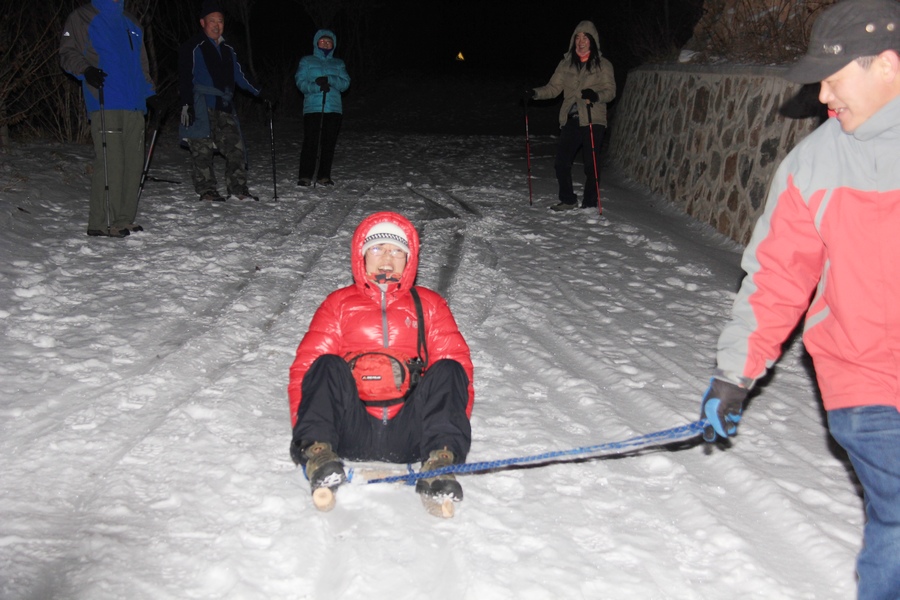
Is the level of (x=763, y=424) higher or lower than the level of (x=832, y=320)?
lower

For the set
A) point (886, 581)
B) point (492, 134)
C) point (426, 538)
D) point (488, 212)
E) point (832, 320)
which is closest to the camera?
point (886, 581)

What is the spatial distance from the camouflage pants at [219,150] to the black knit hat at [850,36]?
6734mm

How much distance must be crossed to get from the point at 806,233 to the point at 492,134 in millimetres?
15195

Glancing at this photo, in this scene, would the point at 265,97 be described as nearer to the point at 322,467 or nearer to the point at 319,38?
the point at 319,38

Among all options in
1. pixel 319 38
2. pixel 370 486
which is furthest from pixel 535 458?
pixel 319 38

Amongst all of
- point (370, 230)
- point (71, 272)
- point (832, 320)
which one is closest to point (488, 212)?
point (71, 272)

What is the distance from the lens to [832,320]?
2.17 meters

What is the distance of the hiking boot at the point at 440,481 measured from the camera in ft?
9.44

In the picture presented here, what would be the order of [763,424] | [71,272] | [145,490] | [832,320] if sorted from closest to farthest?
[832,320], [145,490], [763,424], [71,272]

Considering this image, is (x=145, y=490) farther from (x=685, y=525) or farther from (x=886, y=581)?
(x=886, y=581)

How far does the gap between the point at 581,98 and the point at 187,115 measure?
417cm

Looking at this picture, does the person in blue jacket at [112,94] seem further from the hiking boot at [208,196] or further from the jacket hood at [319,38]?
the jacket hood at [319,38]

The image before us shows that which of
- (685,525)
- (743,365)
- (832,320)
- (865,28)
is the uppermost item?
(865,28)

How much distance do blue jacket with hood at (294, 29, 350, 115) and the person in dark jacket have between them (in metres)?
0.94
